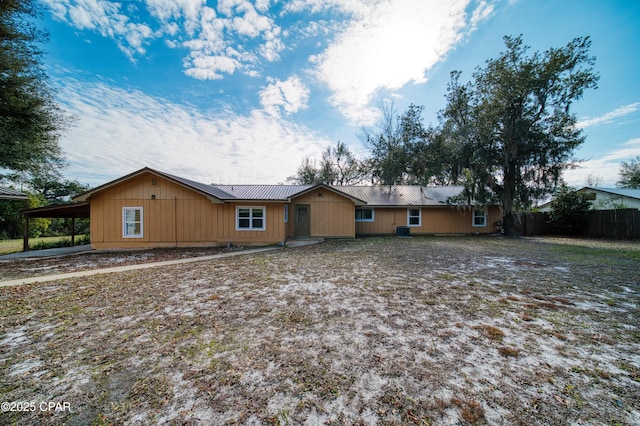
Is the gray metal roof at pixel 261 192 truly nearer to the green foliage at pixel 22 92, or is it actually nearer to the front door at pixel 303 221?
the front door at pixel 303 221

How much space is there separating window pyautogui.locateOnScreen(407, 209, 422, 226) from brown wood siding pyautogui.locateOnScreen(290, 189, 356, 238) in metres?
5.02

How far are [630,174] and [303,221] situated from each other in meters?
43.3

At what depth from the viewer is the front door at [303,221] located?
15.0 meters

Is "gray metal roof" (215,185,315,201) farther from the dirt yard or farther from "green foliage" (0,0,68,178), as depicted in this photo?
"green foliage" (0,0,68,178)


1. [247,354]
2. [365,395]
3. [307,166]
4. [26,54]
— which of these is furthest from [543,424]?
[307,166]

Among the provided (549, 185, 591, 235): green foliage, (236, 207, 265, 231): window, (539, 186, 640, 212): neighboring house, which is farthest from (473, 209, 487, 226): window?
(236, 207, 265, 231): window

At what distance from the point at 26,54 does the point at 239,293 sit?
54.3 ft

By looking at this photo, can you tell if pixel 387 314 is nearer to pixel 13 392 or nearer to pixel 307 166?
pixel 13 392

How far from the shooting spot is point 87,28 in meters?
10.2

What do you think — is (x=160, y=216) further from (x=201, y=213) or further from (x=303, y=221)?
(x=303, y=221)

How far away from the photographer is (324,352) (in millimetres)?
2836

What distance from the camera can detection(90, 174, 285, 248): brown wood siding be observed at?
11461 millimetres

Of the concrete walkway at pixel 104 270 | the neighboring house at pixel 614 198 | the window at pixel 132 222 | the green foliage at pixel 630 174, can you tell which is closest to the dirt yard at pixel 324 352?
the concrete walkway at pixel 104 270

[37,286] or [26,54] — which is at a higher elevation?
[26,54]
